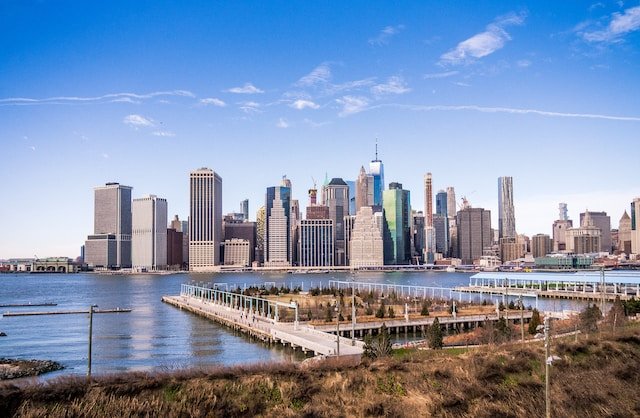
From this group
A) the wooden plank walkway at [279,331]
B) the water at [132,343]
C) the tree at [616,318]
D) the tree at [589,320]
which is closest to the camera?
the wooden plank walkway at [279,331]

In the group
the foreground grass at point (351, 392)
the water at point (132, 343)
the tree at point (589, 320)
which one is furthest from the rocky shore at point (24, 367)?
the tree at point (589, 320)

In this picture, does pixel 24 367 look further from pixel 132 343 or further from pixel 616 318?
pixel 616 318

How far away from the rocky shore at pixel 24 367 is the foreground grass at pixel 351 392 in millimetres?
15742

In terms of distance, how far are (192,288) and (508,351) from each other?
7555 centimetres

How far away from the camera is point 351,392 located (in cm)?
2394

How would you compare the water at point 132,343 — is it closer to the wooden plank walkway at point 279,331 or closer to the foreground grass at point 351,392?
the wooden plank walkway at point 279,331

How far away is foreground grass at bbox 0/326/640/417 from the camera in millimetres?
21875

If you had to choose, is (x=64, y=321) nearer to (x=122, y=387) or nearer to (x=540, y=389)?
(x=122, y=387)

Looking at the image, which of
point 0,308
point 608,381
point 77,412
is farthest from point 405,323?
point 0,308

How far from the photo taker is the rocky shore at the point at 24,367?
120 ft

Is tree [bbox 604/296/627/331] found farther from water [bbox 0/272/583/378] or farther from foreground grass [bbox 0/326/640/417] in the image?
water [bbox 0/272/583/378]

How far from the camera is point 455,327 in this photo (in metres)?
58.7

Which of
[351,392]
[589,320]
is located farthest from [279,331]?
[351,392]

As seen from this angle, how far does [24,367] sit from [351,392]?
79.8ft
